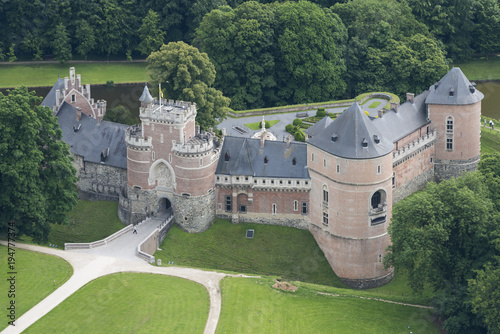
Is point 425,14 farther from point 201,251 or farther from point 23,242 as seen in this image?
point 23,242

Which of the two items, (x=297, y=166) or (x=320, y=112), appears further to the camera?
(x=320, y=112)

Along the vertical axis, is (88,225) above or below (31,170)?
below

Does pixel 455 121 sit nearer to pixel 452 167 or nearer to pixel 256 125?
pixel 452 167

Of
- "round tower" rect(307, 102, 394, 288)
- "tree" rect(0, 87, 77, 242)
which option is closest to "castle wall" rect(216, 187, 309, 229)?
"round tower" rect(307, 102, 394, 288)

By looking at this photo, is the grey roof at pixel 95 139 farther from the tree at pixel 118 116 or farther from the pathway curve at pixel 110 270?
the pathway curve at pixel 110 270

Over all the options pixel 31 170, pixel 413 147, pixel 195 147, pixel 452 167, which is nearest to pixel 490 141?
pixel 452 167

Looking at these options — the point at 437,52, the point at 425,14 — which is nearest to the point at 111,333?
the point at 437,52

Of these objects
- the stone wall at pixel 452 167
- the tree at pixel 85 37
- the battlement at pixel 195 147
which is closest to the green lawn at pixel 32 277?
the battlement at pixel 195 147
